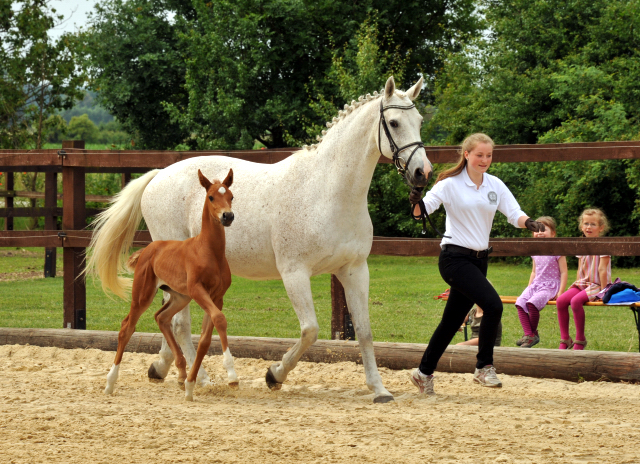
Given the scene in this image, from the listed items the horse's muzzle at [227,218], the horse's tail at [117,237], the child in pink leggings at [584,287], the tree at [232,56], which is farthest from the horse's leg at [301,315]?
the tree at [232,56]

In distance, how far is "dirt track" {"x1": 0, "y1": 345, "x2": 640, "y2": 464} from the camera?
3234 mm

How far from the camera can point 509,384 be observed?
5.13 meters

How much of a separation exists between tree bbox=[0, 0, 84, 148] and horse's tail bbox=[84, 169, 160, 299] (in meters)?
14.3

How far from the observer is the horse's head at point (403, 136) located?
430cm

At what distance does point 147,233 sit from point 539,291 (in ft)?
11.3

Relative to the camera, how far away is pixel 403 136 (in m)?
4.46

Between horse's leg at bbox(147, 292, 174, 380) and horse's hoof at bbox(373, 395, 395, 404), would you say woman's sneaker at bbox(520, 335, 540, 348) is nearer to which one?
horse's hoof at bbox(373, 395, 395, 404)

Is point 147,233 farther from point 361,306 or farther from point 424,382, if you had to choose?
point 424,382

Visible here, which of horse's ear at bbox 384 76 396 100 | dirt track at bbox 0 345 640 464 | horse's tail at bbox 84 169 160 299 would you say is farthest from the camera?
horse's tail at bbox 84 169 160 299

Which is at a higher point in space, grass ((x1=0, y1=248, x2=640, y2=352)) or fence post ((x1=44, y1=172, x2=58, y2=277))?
fence post ((x1=44, y1=172, x2=58, y2=277))

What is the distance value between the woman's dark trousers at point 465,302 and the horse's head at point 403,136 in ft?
2.24

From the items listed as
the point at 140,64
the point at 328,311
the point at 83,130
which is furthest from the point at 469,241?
the point at 83,130

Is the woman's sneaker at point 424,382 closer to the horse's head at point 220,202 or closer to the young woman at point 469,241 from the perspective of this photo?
the young woman at point 469,241

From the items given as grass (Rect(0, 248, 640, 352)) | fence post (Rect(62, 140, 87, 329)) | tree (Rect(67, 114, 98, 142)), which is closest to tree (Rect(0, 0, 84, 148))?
grass (Rect(0, 248, 640, 352))
